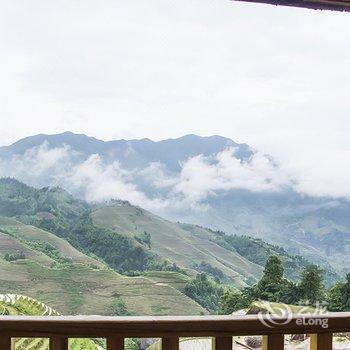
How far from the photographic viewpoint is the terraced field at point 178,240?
1792cm

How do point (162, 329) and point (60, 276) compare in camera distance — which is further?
point (60, 276)

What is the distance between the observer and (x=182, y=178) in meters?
28.4

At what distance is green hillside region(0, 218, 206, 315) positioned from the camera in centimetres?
1543

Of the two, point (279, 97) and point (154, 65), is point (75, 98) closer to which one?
point (154, 65)

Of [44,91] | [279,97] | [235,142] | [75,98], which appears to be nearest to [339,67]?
[279,97]

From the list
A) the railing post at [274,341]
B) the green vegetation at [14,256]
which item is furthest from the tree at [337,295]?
the green vegetation at [14,256]

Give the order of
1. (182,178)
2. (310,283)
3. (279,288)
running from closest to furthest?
(310,283)
(279,288)
(182,178)

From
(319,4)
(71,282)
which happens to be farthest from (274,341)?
(71,282)

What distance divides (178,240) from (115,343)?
21.3 metres

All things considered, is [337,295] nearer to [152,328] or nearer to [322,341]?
[322,341]

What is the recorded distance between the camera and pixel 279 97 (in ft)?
102

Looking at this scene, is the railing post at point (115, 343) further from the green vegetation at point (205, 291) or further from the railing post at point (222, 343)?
the green vegetation at point (205, 291)

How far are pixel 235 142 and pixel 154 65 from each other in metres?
7.39

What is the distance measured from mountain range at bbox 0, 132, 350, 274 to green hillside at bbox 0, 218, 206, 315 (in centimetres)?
550
